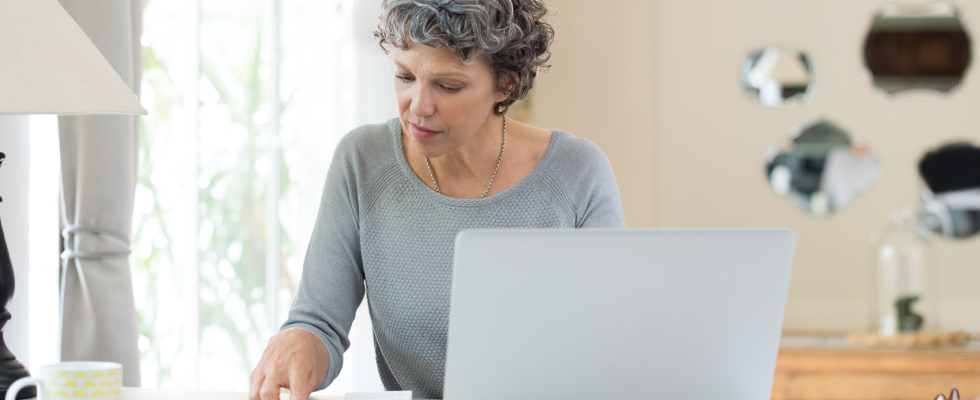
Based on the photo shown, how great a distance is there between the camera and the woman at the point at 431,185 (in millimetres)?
1304

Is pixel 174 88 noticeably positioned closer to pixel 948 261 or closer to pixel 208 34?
pixel 208 34

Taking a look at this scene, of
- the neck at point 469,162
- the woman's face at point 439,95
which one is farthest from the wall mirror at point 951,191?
the woman's face at point 439,95

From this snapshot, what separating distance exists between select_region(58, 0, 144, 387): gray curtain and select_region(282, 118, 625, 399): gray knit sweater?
39cm

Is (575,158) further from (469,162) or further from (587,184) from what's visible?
(469,162)

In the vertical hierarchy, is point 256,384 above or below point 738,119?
below

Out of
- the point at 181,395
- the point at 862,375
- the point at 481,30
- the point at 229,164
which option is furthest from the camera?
the point at 862,375

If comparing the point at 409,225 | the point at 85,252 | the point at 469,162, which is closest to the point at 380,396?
the point at 409,225

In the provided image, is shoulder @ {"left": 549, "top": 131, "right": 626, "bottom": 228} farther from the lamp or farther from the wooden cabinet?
the wooden cabinet

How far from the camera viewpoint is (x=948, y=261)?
3.05 m

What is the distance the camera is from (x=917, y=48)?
3.10 meters

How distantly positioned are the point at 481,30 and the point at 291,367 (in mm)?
570

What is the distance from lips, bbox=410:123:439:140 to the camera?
1332 millimetres

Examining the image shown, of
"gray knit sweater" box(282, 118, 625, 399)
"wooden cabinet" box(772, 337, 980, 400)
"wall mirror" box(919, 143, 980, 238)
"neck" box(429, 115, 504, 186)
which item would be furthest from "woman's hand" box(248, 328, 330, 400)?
"wall mirror" box(919, 143, 980, 238)

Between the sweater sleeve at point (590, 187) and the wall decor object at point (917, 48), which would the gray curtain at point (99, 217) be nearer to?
the sweater sleeve at point (590, 187)
